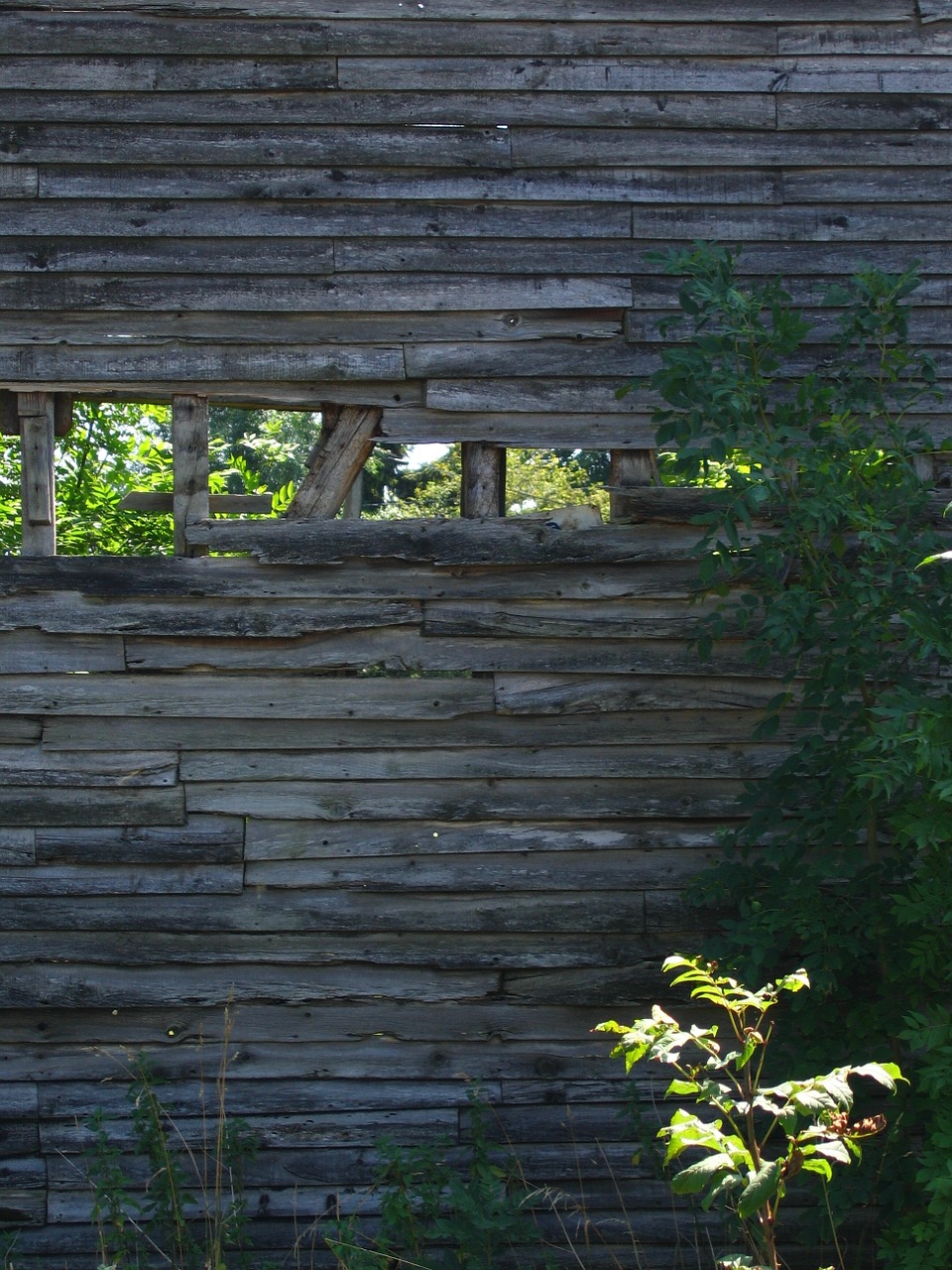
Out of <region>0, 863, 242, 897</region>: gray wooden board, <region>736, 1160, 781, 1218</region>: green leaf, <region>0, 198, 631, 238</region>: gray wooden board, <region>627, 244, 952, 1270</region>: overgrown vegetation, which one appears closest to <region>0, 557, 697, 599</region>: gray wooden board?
<region>627, 244, 952, 1270</region>: overgrown vegetation

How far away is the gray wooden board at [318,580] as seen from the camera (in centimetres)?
426

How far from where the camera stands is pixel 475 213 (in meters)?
4.38

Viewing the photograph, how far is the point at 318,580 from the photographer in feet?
14.1

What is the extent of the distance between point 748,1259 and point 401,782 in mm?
2069

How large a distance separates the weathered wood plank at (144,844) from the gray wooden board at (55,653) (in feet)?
0.73

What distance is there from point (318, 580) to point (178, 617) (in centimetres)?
51

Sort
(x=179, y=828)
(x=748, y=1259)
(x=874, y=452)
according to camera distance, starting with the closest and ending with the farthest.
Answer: (x=748, y=1259), (x=874, y=452), (x=179, y=828)

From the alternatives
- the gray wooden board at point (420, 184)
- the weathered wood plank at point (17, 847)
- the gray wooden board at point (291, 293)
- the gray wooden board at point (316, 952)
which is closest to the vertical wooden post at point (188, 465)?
the gray wooden board at point (291, 293)

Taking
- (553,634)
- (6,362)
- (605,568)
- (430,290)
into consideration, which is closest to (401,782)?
(553,634)

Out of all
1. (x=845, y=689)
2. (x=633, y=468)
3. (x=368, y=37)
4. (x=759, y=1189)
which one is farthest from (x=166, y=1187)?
(x=368, y=37)

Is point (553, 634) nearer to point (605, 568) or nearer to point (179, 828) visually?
point (605, 568)

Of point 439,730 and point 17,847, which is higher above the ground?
point 439,730

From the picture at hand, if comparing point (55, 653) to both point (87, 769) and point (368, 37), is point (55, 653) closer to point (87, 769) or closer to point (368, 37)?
point (87, 769)

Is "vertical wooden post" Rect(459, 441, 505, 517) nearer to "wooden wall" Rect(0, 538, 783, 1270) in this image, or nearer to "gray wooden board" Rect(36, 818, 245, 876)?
"wooden wall" Rect(0, 538, 783, 1270)
